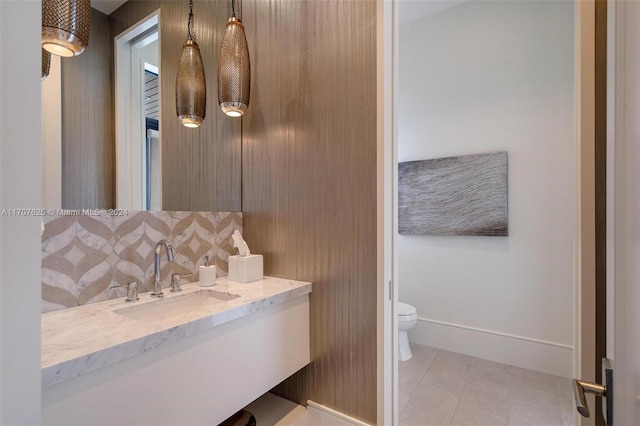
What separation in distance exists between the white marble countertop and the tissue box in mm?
179

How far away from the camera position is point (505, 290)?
2439 millimetres

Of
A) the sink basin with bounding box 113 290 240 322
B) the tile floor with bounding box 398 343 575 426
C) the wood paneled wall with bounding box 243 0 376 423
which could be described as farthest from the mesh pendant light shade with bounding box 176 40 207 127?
the tile floor with bounding box 398 343 575 426

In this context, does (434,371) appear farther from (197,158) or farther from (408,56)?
(408,56)

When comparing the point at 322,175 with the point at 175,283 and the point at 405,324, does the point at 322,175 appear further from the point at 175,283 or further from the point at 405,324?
the point at 405,324

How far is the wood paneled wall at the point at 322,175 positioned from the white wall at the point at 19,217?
3.86ft

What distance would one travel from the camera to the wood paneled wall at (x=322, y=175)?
1.43 metres

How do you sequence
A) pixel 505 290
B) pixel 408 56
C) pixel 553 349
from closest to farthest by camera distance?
pixel 553 349, pixel 505 290, pixel 408 56

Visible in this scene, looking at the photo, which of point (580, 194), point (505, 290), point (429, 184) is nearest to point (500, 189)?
point (429, 184)

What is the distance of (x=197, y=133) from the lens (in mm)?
1747

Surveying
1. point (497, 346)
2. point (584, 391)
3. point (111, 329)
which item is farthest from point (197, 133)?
point (497, 346)

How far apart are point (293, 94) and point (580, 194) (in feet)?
4.49

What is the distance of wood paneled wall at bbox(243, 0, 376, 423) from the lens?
143 centimetres

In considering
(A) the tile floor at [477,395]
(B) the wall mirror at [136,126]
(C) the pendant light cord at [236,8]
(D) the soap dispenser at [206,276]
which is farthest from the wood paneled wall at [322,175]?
(A) the tile floor at [477,395]

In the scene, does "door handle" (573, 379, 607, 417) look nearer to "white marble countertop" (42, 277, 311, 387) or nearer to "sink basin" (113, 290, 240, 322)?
"white marble countertop" (42, 277, 311, 387)
